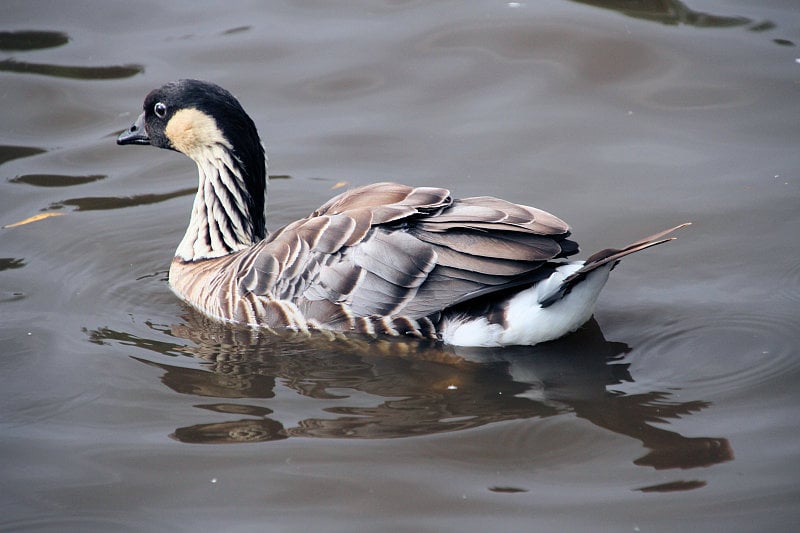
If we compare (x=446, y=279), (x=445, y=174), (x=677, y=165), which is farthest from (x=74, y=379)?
(x=677, y=165)

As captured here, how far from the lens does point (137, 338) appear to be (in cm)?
680

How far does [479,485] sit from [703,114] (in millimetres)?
5610

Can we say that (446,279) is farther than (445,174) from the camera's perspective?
No

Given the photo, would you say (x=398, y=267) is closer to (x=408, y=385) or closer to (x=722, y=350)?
(x=408, y=385)

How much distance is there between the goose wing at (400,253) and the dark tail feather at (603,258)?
19 centimetres

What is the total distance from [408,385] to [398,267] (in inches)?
31.2

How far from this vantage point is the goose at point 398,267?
6301mm

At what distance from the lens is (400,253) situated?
6500 mm

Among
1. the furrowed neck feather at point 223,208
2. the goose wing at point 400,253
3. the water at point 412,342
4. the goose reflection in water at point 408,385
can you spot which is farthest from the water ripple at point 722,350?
the furrowed neck feather at point 223,208

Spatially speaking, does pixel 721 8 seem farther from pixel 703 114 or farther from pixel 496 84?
pixel 496 84

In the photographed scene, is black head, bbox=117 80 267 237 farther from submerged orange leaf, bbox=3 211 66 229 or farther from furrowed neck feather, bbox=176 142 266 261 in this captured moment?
submerged orange leaf, bbox=3 211 66 229

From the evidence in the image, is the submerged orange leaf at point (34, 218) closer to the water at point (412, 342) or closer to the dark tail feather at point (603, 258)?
the water at point (412, 342)

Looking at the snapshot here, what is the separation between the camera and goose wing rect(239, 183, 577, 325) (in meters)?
6.29

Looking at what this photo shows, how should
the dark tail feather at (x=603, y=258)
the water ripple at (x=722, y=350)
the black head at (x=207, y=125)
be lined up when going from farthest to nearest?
the black head at (x=207, y=125) → the water ripple at (x=722, y=350) → the dark tail feather at (x=603, y=258)
